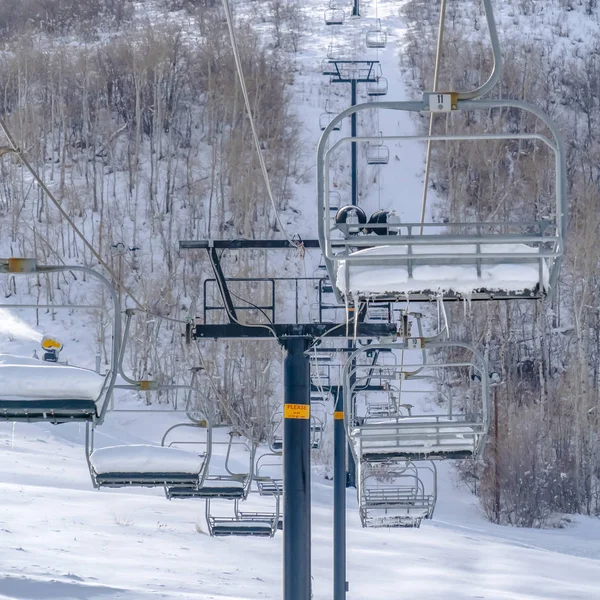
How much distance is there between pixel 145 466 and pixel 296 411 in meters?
1.42

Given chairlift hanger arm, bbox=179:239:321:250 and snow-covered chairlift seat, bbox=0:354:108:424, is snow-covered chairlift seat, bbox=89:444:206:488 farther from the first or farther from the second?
snow-covered chairlift seat, bbox=0:354:108:424

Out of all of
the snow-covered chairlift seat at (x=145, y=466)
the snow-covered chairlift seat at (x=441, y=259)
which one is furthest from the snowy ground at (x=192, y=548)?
the snow-covered chairlift seat at (x=441, y=259)

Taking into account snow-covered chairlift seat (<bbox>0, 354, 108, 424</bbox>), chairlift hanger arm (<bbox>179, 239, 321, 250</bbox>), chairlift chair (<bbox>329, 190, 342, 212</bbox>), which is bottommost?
chairlift chair (<bbox>329, 190, 342, 212</bbox>)

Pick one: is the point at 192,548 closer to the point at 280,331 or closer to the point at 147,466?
the point at 280,331

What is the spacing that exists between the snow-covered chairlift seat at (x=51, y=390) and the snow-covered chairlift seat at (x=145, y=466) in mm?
1880

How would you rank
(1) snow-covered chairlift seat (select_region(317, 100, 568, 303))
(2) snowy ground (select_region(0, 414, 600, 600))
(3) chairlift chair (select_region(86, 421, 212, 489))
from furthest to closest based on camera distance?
(2) snowy ground (select_region(0, 414, 600, 600)), (3) chairlift chair (select_region(86, 421, 212, 489)), (1) snow-covered chairlift seat (select_region(317, 100, 568, 303))

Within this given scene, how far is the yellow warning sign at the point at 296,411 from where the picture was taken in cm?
796

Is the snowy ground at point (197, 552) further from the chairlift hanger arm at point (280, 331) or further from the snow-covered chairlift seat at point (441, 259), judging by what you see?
the snow-covered chairlift seat at point (441, 259)

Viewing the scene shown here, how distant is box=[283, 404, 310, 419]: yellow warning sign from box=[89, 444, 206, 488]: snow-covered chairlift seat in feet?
3.25

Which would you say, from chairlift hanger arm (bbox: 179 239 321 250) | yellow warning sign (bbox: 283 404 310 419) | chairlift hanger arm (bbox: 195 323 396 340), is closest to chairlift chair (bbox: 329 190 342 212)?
chairlift hanger arm (bbox: 179 239 321 250)

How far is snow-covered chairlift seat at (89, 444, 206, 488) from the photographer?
6941mm

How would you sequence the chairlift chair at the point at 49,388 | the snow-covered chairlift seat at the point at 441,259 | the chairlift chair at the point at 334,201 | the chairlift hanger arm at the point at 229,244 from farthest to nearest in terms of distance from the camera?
the chairlift chair at the point at 334,201, the chairlift hanger arm at the point at 229,244, the chairlift chair at the point at 49,388, the snow-covered chairlift seat at the point at 441,259

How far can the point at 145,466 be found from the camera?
6930mm

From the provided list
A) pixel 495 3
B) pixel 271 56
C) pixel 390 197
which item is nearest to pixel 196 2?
pixel 271 56
